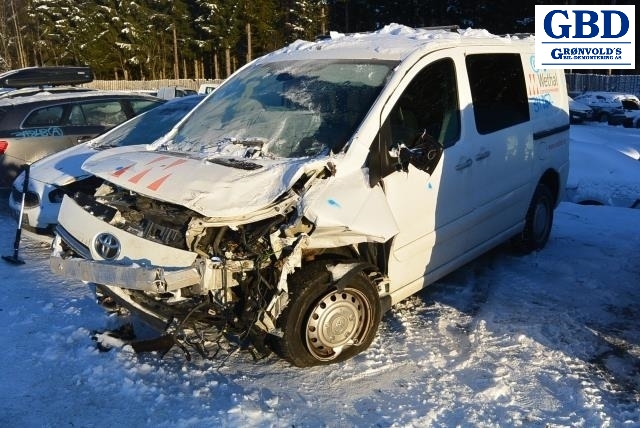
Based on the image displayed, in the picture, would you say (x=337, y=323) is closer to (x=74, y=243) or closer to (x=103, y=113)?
(x=74, y=243)

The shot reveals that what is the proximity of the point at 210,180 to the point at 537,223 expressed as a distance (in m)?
3.79

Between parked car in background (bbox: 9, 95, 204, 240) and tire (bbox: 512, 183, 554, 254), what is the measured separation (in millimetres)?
3720

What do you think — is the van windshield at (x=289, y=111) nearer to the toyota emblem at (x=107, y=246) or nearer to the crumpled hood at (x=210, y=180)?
the crumpled hood at (x=210, y=180)

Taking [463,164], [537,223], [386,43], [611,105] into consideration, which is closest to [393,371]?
[463,164]

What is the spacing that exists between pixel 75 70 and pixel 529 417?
8.51m

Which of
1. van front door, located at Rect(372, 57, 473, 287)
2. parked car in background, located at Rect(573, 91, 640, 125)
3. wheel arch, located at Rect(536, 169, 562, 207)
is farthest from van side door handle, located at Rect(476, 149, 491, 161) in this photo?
parked car in background, located at Rect(573, 91, 640, 125)

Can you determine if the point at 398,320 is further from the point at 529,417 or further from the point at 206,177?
the point at 206,177

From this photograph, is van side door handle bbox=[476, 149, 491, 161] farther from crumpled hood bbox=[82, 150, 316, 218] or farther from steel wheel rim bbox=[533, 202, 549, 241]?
crumpled hood bbox=[82, 150, 316, 218]

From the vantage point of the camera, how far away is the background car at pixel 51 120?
25.6 ft

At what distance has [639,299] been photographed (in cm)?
504

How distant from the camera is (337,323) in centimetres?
383

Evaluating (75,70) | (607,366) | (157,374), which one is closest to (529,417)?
(607,366)

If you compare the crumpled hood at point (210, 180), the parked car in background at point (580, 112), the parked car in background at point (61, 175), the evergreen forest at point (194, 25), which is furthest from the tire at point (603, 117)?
the crumpled hood at point (210, 180)

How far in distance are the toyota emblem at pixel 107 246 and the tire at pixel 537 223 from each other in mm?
3882
